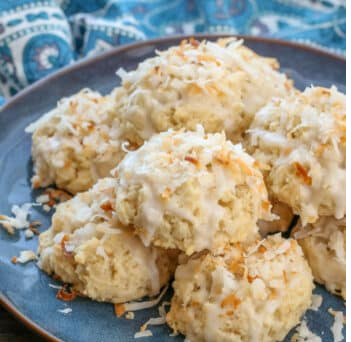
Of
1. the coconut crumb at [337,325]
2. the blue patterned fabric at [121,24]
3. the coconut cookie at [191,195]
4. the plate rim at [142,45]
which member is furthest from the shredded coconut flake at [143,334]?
the blue patterned fabric at [121,24]

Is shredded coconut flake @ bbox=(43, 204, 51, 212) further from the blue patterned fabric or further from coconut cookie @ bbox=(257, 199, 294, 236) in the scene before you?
the blue patterned fabric

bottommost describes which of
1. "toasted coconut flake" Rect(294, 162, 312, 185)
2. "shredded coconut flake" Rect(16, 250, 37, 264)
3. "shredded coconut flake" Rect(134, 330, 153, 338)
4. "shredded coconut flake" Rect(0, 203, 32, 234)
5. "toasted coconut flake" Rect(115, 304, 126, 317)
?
"shredded coconut flake" Rect(134, 330, 153, 338)

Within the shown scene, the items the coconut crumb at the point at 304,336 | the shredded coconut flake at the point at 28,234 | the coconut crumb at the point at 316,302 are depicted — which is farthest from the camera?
the shredded coconut flake at the point at 28,234

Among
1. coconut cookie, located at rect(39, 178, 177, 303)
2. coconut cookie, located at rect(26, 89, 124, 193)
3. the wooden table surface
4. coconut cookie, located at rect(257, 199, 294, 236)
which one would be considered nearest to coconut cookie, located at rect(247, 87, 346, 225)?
coconut cookie, located at rect(257, 199, 294, 236)

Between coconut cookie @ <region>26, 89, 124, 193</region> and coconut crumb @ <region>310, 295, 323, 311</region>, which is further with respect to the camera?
coconut cookie @ <region>26, 89, 124, 193</region>

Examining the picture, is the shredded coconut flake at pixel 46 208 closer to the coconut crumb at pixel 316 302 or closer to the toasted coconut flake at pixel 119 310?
the toasted coconut flake at pixel 119 310

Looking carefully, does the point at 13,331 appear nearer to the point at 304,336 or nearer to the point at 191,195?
the point at 191,195
